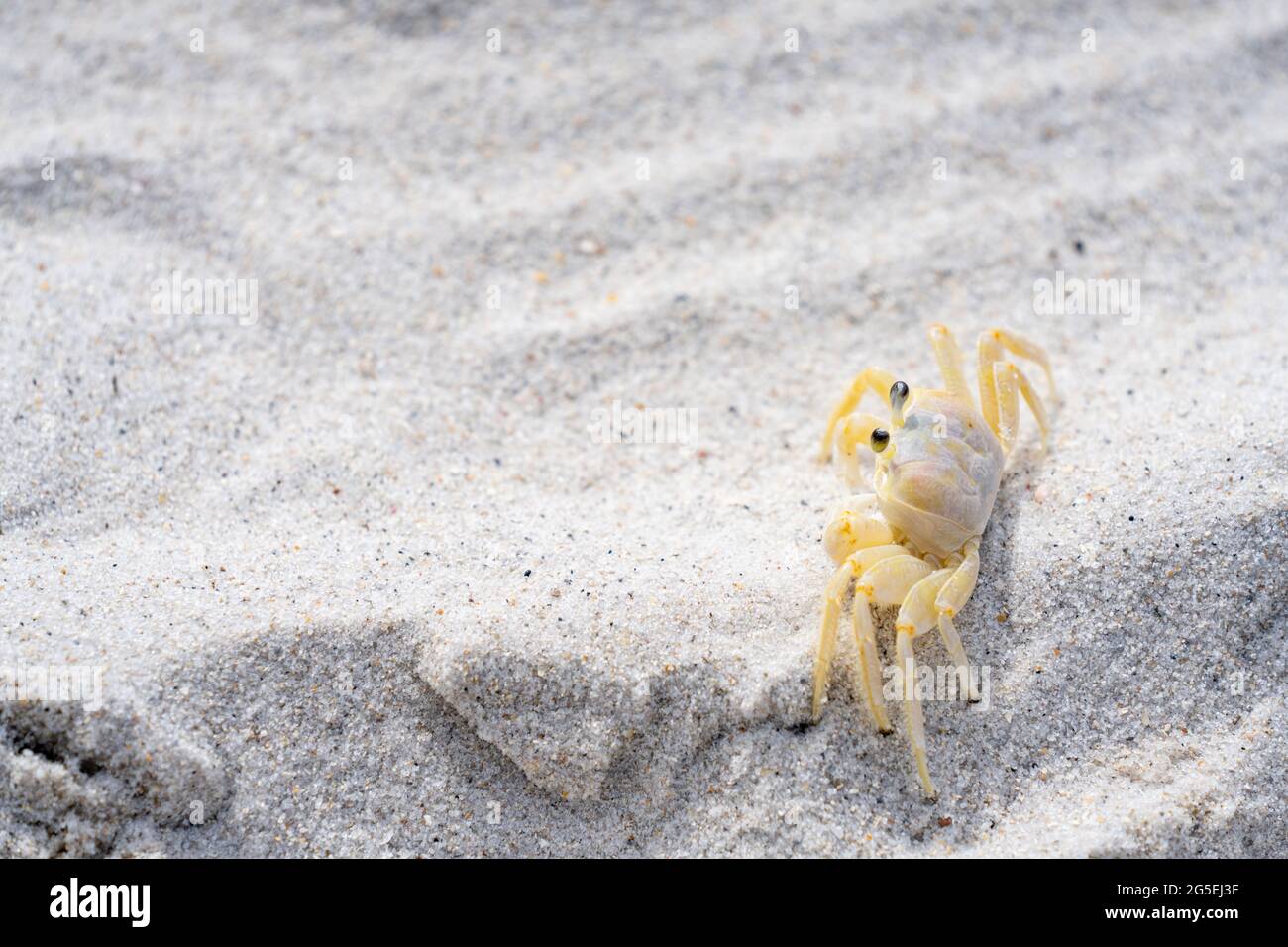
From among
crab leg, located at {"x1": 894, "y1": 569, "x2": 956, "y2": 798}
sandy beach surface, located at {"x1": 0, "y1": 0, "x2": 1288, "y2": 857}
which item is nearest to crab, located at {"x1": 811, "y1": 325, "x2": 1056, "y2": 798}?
crab leg, located at {"x1": 894, "y1": 569, "x2": 956, "y2": 798}

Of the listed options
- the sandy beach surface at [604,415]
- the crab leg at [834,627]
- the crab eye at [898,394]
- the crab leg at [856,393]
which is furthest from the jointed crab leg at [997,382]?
the crab leg at [834,627]

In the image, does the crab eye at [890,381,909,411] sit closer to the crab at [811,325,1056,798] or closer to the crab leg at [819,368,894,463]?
the crab at [811,325,1056,798]

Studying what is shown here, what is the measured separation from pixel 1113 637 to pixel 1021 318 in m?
1.62

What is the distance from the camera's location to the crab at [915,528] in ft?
8.86

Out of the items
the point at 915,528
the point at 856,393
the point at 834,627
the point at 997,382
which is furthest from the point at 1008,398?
the point at 834,627

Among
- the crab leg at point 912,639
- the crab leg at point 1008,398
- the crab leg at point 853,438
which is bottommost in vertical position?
the crab leg at point 912,639

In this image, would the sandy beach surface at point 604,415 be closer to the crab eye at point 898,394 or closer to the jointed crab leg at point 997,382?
the jointed crab leg at point 997,382

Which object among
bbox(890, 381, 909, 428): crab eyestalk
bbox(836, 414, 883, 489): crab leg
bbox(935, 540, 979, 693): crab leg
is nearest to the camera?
bbox(935, 540, 979, 693): crab leg

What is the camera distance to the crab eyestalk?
301 centimetres

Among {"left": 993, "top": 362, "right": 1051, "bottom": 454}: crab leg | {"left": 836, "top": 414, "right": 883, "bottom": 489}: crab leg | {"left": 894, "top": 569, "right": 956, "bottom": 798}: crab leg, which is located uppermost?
{"left": 993, "top": 362, "right": 1051, "bottom": 454}: crab leg

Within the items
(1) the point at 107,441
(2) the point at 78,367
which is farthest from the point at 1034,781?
(2) the point at 78,367

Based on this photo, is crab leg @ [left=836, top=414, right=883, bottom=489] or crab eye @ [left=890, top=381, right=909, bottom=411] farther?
crab leg @ [left=836, top=414, right=883, bottom=489]

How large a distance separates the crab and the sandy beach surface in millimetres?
140
